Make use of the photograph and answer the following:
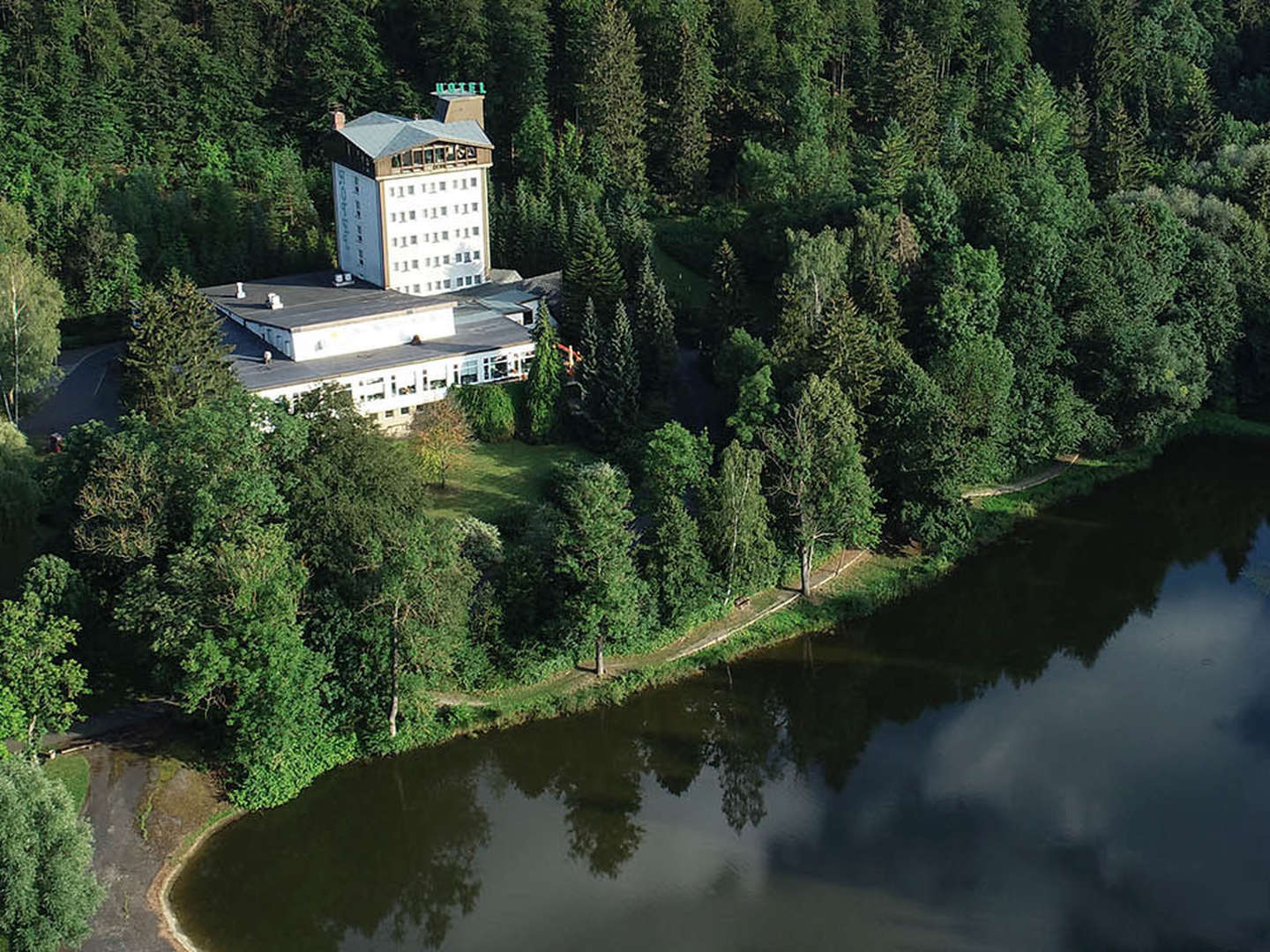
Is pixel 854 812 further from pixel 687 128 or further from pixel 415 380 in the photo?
pixel 687 128

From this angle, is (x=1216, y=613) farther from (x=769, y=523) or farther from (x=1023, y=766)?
(x=769, y=523)

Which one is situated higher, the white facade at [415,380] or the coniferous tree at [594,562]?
the white facade at [415,380]

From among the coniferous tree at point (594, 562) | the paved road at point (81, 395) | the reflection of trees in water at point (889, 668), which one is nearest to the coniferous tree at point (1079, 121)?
the reflection of trees in water at point (889, 668)

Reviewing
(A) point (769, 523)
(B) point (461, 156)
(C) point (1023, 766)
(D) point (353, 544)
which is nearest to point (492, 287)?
(B) point (461, 156)

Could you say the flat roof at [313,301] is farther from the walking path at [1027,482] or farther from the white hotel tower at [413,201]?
the walking path at [1027,482]

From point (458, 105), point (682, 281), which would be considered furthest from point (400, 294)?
point (682, 281)

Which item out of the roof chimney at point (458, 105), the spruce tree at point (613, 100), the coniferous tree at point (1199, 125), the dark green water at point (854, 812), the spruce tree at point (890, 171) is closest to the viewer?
the dark green water at point (854, 812)
